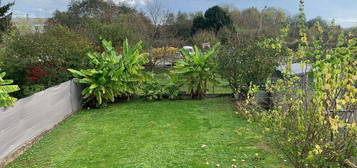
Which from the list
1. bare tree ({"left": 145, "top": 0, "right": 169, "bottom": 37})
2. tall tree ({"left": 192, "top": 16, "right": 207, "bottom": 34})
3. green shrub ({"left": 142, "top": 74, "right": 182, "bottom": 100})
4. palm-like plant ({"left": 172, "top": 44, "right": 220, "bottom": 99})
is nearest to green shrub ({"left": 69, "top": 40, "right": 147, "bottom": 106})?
green shrub ({"left": 142, "top": 74, "right": 182, "bottom": 100})

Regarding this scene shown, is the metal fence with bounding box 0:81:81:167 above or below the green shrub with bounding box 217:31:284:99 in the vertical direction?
below

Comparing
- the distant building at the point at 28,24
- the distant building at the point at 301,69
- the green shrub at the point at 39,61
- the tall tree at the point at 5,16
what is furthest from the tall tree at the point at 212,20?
the distant building at the point at 301,69

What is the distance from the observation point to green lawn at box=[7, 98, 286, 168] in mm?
4211

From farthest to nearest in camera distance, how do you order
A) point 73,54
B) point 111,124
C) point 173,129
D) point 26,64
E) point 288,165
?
point 73,54 < point 26,64 < point 111,124 < point 173,129 < point 288,165

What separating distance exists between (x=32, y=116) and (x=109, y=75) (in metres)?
2.64

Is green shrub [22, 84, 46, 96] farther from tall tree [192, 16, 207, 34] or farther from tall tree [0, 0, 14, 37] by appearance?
tall tree [192, 16, 207, 34]

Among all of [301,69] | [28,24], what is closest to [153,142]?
[301,69]

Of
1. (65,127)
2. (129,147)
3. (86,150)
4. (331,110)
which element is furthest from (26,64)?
Answer: (331,110)

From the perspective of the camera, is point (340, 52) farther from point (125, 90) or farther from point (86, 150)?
point (125, 90)

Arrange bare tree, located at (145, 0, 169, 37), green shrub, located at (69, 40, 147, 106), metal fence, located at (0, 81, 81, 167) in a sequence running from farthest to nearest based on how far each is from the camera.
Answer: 1. bare tree, located at (145, 0, 169, 37)
2. green shrub, located at (69, 40, 147, 106)
3. metal fence, located at (0, 81, 81, 167)

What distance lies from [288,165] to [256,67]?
3933 millimetres

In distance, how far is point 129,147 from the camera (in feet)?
16.0

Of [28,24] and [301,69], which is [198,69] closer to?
[301,69]

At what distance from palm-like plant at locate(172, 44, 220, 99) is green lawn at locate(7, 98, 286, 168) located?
1456 millimetres
